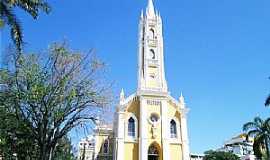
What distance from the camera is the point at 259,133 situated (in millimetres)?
36969

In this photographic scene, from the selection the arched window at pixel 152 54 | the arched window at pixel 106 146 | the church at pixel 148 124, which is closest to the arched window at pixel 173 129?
the church at pixel 148 124

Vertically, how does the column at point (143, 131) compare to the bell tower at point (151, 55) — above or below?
below

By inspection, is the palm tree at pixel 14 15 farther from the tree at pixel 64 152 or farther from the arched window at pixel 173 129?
the arched window at pixel 173 129

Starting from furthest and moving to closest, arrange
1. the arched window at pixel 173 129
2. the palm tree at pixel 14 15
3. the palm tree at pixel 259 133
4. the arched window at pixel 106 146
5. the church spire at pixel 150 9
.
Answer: the church spire at pixel 150 9 → the arched window at pixel 106 146 → the arched window at pixel 173 129 → the palm tree at pixel 259 133 → the palm tree at pixel 14 15

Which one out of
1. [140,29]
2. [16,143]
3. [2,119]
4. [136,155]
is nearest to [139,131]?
[136,155]

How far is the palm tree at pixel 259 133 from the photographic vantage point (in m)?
36.0

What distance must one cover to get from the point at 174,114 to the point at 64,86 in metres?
24.6

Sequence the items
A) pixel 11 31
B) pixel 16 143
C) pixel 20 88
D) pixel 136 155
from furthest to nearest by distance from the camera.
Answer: pixel 136 155 < pixel 16 143 < pixel 20 88 < pixel 11 31

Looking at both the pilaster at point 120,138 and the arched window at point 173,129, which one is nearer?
the pilaster at point 120,138

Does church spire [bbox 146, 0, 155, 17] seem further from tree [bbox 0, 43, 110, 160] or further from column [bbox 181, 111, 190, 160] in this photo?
tree [bbox 0, 43, 110, 160]

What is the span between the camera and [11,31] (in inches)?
533

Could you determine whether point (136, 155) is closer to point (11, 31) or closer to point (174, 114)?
point (174, 114)

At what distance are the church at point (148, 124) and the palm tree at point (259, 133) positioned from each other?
7814 millimetres

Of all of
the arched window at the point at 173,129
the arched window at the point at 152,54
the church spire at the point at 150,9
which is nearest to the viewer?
the arched window at the point at 173,129
